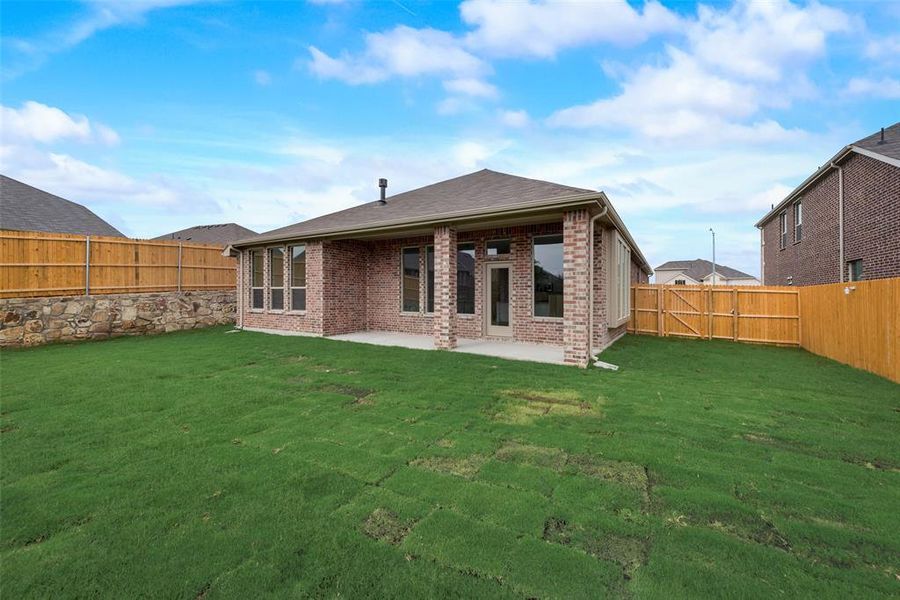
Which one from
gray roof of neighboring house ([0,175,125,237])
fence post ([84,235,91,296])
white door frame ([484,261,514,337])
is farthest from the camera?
gray roof of neighboring house ([0,175,125,237])

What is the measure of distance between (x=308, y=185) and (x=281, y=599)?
985 inches

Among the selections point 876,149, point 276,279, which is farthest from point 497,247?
point 876,149

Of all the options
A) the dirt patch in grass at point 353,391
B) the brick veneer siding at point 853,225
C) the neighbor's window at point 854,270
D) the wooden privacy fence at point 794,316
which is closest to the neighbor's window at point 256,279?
the dirt patch in grass at point 353,391

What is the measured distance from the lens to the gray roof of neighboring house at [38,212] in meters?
15.6

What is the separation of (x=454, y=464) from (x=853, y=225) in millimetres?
14930

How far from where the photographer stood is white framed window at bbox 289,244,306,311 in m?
11.7

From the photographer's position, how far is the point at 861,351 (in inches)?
285

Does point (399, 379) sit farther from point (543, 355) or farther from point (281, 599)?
point (281, 599)

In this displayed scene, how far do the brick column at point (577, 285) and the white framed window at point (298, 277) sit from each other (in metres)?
8.07

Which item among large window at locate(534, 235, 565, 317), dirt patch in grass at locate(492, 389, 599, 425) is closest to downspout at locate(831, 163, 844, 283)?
large window at locate(534, 235, 565, 317)

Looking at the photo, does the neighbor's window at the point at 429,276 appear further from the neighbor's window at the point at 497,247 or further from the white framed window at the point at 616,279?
the white framed window at the point at 616,279

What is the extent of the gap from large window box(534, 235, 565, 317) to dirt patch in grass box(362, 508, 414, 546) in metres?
7.58

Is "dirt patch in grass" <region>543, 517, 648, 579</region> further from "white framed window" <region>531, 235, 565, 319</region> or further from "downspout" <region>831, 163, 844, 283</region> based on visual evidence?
"downspout" <region>831, 163, 844, 283</region>

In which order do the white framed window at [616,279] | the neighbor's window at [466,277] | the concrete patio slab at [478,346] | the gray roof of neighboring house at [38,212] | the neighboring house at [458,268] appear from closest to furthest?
the neighboring house at [458,268], the concrete patio slab at [478,346], the white framed window at [616,279], the neighbor's window at [466,277], the gray roof of neighboring house at [38,212]
